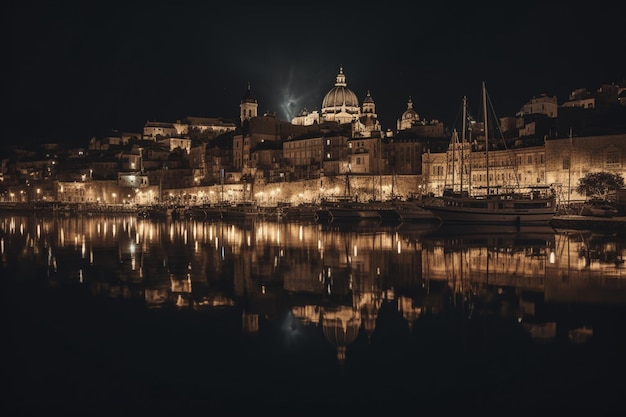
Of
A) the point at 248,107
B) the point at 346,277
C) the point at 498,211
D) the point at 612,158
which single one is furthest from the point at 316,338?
the point at 248,107

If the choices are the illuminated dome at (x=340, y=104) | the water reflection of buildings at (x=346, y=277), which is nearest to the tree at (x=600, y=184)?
the water reflection of buildings at (x=346, y=277)

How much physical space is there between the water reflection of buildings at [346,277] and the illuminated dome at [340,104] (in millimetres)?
70587

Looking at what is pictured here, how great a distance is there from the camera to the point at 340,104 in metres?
96.8

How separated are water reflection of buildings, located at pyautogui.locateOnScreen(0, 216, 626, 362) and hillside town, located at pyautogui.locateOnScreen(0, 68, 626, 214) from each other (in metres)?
26.1

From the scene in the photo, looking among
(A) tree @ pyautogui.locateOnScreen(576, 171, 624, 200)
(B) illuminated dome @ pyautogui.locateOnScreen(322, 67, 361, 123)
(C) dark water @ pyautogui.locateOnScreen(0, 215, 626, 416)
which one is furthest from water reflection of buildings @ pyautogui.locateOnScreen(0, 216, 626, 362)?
(B) illuminated dome @ pyautogui.locateOnScreen(322, 67, 361, 123)

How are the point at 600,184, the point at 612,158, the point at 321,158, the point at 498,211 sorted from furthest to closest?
1. the point at 321,158
2. the point at 612,158
3. the point at 600,184
4. the point at 498,211

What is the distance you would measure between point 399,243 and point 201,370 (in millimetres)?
17372

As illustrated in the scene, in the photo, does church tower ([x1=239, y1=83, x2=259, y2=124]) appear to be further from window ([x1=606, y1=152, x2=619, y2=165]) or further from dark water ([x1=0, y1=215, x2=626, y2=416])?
dark water ([x1=0, y1=215, x2=626, y2=416])

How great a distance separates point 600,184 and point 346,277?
128 ft

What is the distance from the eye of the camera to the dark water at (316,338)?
678 cm

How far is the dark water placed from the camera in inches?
267

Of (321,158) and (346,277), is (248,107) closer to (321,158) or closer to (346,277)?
(321,158)

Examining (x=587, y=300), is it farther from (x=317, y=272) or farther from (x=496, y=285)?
(x=317, y=272)

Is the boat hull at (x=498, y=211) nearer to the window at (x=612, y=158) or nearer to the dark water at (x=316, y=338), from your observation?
the window at (x=612, y=158)
